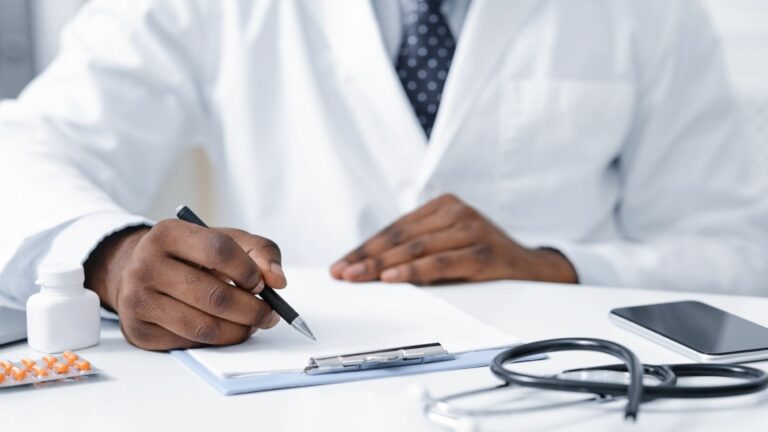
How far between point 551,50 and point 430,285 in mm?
534

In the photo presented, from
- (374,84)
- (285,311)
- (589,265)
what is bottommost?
(589,265)

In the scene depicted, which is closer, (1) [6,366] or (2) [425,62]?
(1) [6,366]

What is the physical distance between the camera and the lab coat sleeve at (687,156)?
1.41m

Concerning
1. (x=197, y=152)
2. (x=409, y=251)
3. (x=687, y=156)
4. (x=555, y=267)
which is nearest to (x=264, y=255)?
(x=409, y=251)

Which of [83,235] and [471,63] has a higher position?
[471,63]

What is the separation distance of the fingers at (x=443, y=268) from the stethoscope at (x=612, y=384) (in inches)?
13.3

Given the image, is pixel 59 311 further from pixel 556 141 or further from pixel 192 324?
pixel 556 141

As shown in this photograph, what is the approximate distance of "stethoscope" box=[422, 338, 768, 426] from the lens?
57 cm

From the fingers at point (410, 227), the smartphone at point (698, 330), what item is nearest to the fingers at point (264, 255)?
the fingers at point (410, 227)

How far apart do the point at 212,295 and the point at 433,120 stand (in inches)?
27.4

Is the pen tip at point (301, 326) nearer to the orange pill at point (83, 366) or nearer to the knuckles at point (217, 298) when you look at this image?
the knuckles at point (217, 298)

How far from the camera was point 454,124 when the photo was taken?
1313 mm

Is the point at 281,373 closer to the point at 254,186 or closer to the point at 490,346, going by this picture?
the point at 490,346

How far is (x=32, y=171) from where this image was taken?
104 centimetres
